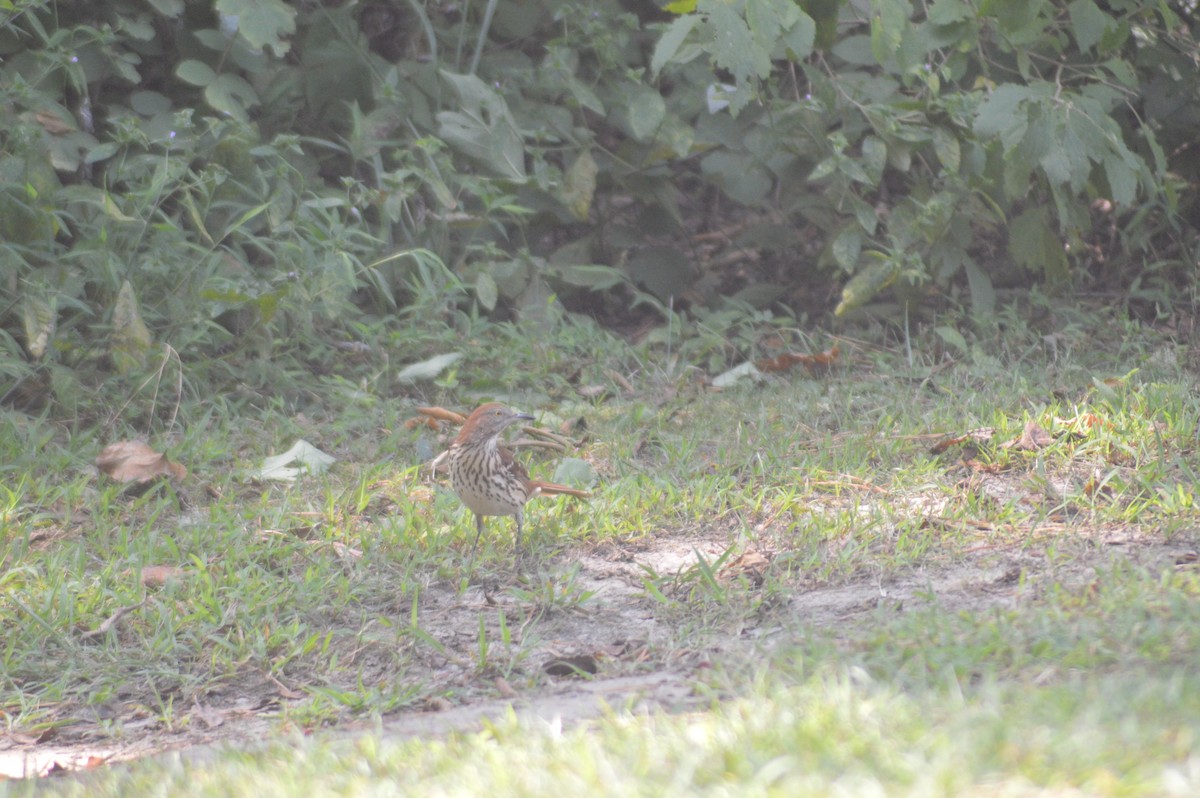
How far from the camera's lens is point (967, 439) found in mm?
Result: 5520

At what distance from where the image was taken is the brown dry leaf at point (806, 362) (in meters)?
7.02

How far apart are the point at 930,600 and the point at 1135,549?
836 millimetres

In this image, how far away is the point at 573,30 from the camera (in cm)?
809

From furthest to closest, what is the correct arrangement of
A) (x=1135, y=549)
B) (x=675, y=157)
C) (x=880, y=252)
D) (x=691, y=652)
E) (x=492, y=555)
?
1. (x=675, y=157)
2. (x=880, y=252)
3. (x=492, y=555)
4. (x=1135, y=549)
5. (x=691, y=652)

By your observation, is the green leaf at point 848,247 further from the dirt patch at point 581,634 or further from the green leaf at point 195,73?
the green leaf at point 195,73

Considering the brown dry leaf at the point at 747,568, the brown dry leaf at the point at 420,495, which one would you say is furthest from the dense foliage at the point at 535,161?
the brown dry leaf at the point at 747,568

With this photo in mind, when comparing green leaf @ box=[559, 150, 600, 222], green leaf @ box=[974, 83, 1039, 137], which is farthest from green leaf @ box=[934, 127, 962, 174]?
green leaf @ box=[559, 150, 600, 222]

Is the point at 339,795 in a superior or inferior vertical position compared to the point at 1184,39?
inferior

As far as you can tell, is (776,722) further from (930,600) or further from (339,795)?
(930,600)

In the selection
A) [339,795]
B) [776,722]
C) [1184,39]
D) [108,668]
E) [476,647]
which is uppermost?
[1184,39]

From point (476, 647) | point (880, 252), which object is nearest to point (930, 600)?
point (476, 647)

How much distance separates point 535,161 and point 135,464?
3.19 m

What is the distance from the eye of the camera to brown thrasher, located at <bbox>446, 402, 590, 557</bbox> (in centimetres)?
494

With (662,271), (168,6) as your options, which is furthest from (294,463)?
(662,271)
